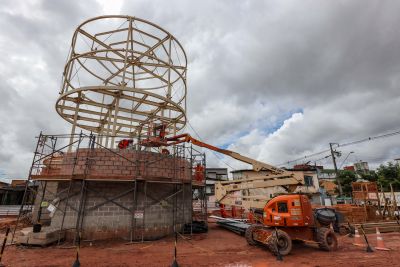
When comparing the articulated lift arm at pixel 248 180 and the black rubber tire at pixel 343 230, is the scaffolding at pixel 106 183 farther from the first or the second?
the black rubber tire at pixel 343 230

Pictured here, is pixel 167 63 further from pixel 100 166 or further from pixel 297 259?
pixel 297 259

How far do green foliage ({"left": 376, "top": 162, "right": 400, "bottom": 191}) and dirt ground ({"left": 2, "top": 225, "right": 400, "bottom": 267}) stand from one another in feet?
85.5

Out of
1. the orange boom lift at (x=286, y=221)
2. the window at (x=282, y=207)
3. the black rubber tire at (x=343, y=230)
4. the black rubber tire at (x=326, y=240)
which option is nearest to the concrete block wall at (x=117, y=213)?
the orange boom lift at (x=286, y=221)

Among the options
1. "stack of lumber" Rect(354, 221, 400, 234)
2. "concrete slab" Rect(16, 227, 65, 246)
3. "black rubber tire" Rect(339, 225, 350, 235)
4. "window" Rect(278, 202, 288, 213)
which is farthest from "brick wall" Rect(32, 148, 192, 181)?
"stack of lumber" Rect(354, 221, 400, 234)

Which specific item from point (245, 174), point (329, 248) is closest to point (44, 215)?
point (329, 248)

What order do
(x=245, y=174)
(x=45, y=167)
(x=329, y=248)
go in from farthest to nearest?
(x=245, y=174) < (x=45, y=167) < (x=329, y=248)

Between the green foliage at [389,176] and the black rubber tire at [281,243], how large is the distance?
3123cm

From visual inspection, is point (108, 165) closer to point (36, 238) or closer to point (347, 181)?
point (36, 238)

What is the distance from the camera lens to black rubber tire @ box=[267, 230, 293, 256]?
8.33 meters

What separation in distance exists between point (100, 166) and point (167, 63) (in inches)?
289

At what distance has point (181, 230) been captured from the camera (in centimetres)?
1299

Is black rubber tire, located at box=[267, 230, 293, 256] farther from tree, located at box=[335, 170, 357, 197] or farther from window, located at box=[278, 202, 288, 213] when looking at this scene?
tree, located at box=[335, 170, 357, 197]

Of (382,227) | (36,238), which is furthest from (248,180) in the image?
(36,238)

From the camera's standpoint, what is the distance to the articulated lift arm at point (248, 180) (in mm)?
12083
